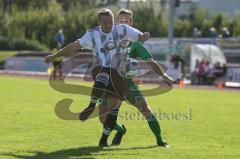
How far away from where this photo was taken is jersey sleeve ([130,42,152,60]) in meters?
9.43

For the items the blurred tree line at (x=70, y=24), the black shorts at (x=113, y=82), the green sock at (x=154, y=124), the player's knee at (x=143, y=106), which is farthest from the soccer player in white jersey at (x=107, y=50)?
the blurred tree line at (x=70, y=24)

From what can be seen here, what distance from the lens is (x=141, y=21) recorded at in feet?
197

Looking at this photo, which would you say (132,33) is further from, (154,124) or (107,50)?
(154,124)

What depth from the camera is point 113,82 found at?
359 inches

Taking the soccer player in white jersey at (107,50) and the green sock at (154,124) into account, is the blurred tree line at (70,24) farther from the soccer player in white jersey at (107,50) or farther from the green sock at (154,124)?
the soccer player in white jersey at (107,50)

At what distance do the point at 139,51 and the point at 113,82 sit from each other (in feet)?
2.38

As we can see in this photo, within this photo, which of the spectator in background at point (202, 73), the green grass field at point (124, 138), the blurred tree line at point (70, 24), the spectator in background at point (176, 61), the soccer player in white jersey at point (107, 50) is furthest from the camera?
the blurred tree line at point (70, 24)

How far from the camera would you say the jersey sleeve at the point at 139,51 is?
9.43 meters

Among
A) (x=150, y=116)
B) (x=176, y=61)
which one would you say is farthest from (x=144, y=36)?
(x=176, y=61)

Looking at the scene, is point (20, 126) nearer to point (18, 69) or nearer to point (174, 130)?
point (174, 130)

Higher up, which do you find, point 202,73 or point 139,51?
point 139,51

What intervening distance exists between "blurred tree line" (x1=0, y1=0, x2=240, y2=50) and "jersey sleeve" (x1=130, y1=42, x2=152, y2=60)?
45.6 metres

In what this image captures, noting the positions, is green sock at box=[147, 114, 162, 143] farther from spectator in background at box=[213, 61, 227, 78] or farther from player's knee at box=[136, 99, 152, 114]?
spectator in background at box=[213, 61, 227, 78]

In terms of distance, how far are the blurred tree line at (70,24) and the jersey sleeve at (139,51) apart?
150 ft
